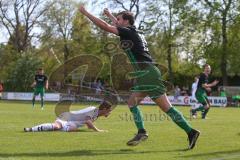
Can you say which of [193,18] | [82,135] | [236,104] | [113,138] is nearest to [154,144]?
[113,138]

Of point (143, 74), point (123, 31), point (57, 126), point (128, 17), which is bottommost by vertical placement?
point (57, 126)

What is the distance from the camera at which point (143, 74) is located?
912 centimetres

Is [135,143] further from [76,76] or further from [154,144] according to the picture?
[76,76]

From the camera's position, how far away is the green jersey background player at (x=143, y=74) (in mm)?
8617

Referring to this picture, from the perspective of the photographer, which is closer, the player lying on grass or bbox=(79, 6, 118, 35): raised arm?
bbox=(79, 6, 118, 35): raised arm

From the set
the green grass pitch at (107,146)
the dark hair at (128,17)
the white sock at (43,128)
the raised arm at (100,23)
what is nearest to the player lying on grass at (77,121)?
the white sock at (43,128)

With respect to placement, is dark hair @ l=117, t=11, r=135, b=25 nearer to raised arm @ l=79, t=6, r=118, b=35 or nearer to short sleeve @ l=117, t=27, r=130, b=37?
short sleeve @ l=117, t=27, r=130, b=37

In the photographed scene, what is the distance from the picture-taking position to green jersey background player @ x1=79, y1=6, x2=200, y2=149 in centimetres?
862

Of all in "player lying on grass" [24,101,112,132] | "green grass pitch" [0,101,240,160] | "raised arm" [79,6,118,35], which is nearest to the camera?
"green grass pitch" [0,101,240,160]

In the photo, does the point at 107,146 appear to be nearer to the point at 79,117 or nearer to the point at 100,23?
the point at 100,23

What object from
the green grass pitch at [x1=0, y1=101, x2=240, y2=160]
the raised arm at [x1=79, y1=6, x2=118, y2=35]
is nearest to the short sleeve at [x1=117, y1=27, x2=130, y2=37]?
the raised arm at [x1=79, y1=6, x2=118, y2=35]

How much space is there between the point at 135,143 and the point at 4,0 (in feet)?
219

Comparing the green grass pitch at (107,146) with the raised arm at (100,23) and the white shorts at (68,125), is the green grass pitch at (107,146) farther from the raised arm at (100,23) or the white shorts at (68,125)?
the raised arm at (100,23)

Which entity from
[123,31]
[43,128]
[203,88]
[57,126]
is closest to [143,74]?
[123,31]
